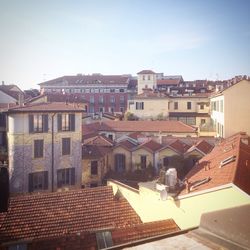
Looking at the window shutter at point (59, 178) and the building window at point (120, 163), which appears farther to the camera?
the building window at point (120, 163)

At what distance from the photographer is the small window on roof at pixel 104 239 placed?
31.8 ft

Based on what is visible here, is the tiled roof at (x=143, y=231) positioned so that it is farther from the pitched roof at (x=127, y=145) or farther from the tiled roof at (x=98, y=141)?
the tiled roof at (x=98, y=141)

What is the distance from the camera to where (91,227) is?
11.5 meters

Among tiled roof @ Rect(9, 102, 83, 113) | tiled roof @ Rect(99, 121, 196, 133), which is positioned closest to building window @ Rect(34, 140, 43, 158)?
tiled roof @ Rect(9, 102, 83, 113)

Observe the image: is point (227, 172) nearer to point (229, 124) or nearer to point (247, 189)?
point (247, 189)

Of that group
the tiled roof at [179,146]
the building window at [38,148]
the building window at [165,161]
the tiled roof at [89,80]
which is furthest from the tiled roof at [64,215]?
the tiled roof at [89,80]

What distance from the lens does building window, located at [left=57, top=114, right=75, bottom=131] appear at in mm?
21375

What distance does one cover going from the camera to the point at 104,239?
10.1m

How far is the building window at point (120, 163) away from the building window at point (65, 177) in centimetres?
483

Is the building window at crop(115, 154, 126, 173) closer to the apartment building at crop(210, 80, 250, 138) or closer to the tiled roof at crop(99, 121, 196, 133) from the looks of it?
the tiled roof at crop(99, 121, 196, 133)

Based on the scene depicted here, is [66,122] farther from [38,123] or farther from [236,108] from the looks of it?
[236,108]

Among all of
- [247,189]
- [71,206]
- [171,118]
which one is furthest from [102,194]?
[171,118]

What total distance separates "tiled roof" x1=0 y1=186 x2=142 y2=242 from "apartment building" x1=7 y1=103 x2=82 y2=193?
780 cm

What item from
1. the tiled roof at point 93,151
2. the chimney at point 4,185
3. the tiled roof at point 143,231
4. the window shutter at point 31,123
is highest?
the window shutter at point 31,123
